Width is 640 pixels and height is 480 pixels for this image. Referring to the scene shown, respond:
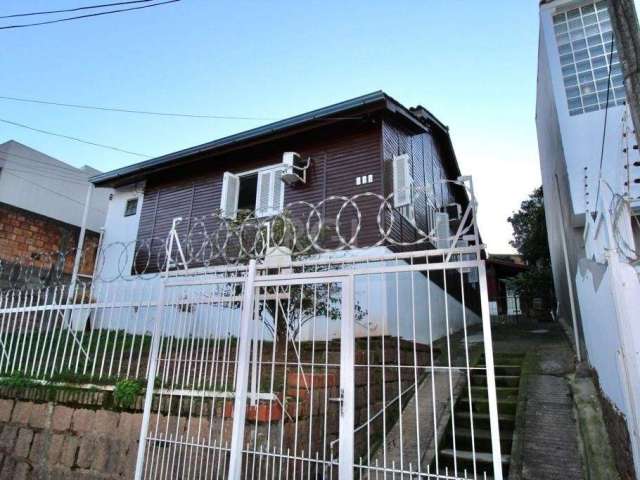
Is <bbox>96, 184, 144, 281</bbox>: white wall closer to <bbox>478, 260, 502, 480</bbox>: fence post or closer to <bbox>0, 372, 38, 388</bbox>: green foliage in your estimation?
<bbox>0, 372, 38, 388</bbox>: green foliage

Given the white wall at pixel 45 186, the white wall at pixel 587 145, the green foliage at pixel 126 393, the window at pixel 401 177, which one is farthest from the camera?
the white wall at pixel 45 186

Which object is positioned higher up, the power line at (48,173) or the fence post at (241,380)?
the power line at (48,173)

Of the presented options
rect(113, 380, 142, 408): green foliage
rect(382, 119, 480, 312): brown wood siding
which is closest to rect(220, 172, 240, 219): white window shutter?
rect(382, 119, 480, 312): brown wood siding

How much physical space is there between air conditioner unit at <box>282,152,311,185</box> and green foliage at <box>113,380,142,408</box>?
590 centimetres

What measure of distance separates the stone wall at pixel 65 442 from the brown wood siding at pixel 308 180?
386 centimetres

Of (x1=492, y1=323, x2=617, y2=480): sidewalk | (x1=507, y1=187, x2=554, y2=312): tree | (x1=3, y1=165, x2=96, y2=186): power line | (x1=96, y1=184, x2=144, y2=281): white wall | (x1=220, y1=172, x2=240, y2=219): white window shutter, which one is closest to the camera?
(x1=492, y1=323, x2=617, y2=480): sidewalk

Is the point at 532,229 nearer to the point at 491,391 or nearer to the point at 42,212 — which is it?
the point at 491,391

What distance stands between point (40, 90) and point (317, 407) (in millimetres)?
8950

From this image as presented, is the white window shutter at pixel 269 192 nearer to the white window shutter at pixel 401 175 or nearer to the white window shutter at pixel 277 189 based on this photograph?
the white window shutter at pixel 277 189

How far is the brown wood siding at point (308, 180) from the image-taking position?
841cm

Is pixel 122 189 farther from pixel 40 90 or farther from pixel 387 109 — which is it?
pixel 387 109

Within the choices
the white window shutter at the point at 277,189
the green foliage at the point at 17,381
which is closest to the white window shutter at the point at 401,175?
the white window shutter at the point at 277,189

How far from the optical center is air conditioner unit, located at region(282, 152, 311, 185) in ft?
29.3

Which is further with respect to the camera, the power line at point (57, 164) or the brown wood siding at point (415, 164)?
the power line at point (57, 164)
